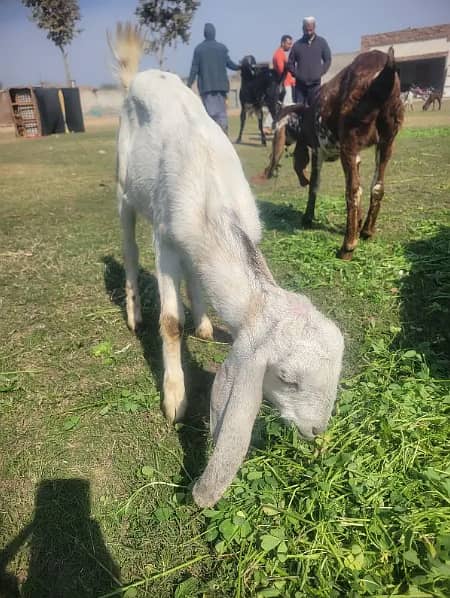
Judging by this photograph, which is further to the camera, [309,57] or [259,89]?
[259,89]

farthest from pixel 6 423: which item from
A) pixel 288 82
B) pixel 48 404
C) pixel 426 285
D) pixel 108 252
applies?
pixel 288 82

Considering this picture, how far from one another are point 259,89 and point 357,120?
35.8 feet

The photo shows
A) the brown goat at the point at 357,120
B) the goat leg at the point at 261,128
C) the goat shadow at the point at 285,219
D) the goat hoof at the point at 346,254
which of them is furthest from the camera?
the goat leg at the point at 261,128

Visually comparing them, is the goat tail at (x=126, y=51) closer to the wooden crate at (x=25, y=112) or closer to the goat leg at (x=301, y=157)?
the goat leg at (x=301, y=157)

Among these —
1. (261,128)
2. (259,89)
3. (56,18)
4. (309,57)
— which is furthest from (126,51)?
(56,18)

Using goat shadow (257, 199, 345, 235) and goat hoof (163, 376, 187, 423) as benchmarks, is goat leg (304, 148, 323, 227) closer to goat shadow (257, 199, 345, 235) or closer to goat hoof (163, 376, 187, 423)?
goat shadow (257, 199, 345, 235)

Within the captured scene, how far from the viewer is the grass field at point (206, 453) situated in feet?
6.40

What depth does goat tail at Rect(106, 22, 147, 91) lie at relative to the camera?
4152 mm

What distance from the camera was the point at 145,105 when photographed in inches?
130

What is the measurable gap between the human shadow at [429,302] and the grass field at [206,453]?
0.01 meters

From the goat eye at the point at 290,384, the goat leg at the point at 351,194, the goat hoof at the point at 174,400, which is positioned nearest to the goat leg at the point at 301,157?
the goat leg at the point at 351,194

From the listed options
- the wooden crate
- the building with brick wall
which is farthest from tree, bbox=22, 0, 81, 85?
the building with brick wall

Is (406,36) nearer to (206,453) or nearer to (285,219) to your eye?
(285,219)

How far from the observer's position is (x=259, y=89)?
1418 cm
